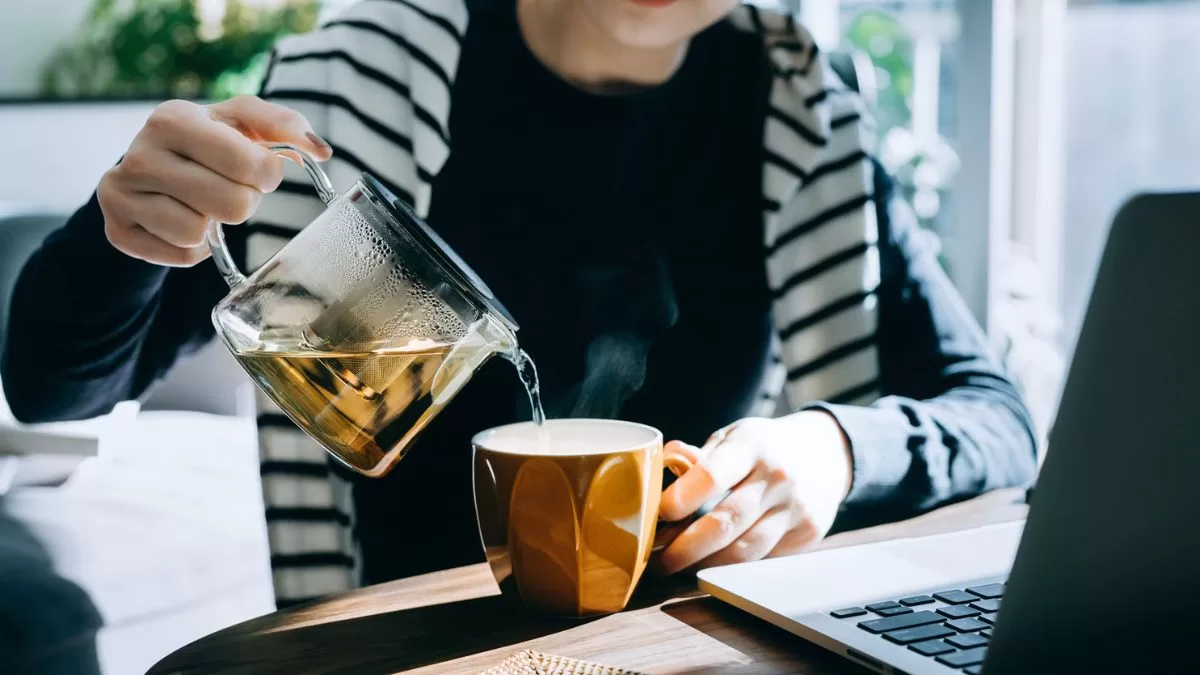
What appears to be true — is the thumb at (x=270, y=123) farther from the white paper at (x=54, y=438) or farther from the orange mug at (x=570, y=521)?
the white paper at (x=54, y=438)

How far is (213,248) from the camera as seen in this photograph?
0.61m

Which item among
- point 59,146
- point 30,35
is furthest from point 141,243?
point 30,35

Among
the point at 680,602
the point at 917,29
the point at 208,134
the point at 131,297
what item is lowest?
the point at 680,602

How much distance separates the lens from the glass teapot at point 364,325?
0.53m

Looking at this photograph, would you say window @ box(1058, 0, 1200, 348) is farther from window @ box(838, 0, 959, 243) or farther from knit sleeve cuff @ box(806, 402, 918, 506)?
knit sleeve cuff @ box(806, 402, 918, 506)

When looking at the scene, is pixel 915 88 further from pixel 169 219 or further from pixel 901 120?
pixel 169 219

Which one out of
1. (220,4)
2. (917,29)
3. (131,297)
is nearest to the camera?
(131,297)

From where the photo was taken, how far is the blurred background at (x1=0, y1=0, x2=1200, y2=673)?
2363mm

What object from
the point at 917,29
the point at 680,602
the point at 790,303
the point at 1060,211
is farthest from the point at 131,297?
the point at 1060,211

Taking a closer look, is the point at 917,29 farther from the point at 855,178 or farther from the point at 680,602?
the point at 680,602

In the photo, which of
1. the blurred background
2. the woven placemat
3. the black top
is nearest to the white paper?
the blurred background

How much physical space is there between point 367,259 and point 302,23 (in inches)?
90.4

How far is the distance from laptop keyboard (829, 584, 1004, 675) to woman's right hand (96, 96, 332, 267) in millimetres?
414

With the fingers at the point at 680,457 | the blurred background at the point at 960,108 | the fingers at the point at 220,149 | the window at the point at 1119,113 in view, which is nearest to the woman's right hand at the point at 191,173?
the fingers at the point at 220,149
